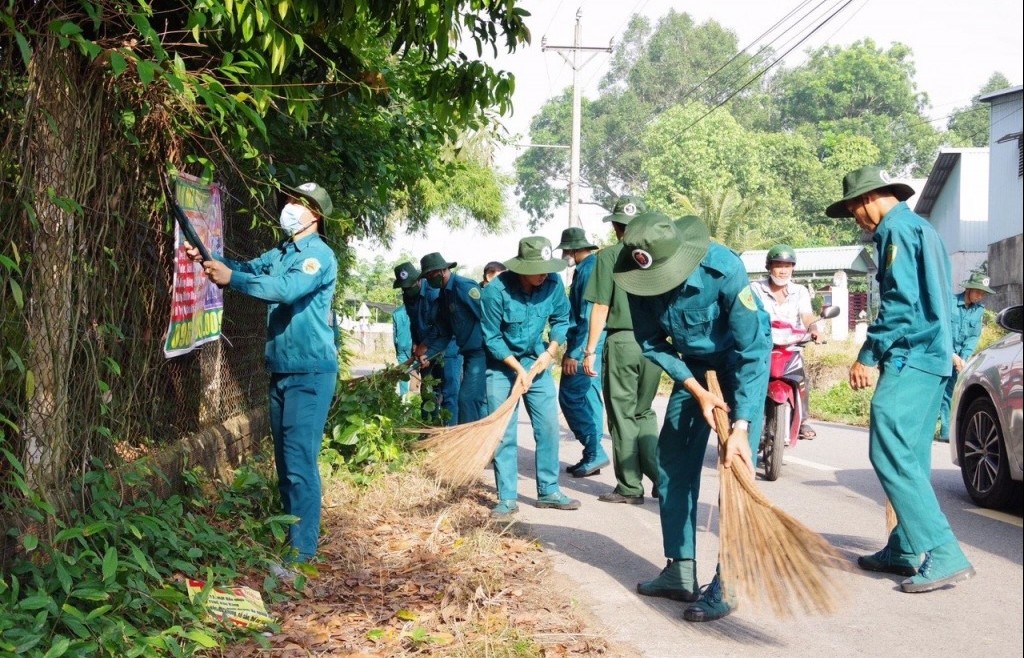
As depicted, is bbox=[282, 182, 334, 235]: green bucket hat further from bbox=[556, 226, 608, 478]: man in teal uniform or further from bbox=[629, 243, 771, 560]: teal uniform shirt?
bbox=[556, 226, 608, 478]: man in teal uniform

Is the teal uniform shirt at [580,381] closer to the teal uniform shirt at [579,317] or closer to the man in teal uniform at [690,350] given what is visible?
the teal uniform shirt at [579,317]

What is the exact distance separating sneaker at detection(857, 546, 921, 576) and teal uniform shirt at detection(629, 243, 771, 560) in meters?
1.16

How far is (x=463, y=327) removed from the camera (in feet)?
32.0

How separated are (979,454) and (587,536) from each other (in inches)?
109

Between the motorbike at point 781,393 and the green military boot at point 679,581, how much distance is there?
3.66 metres

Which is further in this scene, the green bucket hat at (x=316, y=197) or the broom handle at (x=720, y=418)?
the green bucket hat at (x=316, y=197)

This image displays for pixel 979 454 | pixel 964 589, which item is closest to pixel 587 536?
pixel 964 589

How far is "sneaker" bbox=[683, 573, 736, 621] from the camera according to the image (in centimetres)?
512

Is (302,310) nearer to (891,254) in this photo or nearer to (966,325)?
(891,254)

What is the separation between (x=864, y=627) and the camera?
496 centimetres

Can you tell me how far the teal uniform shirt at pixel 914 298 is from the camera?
536cm

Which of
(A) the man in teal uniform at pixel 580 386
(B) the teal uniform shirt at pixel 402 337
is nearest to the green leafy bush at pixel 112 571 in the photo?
(A) the man in teal uniform at pixel 580 386

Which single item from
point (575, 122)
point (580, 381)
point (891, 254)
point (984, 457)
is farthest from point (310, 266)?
point (575, 122)

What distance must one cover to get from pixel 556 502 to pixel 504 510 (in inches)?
22.8
